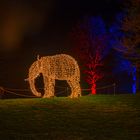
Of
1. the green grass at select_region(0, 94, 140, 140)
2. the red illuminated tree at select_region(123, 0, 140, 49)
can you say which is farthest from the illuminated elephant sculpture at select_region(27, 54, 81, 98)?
the red illuminated tree at select_region(123, 0, 140, 49)

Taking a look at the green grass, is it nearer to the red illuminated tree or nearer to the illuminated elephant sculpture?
the illuminated elephant sculpture

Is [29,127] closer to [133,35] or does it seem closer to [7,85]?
[133,35]

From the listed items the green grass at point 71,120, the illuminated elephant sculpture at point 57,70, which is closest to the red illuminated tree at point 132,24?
the illuminated elephant sculpture at point 57,70

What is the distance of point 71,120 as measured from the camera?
13344 mm

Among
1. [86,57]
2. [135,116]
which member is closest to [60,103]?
[135,116]

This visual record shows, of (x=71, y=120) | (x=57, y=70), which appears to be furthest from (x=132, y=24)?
(x=71, y=120)

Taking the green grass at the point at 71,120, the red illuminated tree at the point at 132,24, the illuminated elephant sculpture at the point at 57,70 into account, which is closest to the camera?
the green grass at the point at 71,120

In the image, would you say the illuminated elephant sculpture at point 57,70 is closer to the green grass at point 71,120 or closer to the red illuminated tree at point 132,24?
the green grass at point 71,120

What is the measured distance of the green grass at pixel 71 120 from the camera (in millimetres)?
10758

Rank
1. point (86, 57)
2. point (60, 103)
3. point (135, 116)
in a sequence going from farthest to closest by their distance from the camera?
point (86, 57), point (60, 103), point (135, 116)

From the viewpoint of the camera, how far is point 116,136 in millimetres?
10766

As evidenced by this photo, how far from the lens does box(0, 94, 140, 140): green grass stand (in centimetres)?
1076

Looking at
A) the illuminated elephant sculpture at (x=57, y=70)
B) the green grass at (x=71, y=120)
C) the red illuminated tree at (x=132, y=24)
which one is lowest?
the green grass at (x=71, y=120)

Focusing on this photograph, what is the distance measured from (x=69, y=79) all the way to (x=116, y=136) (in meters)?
10.6
